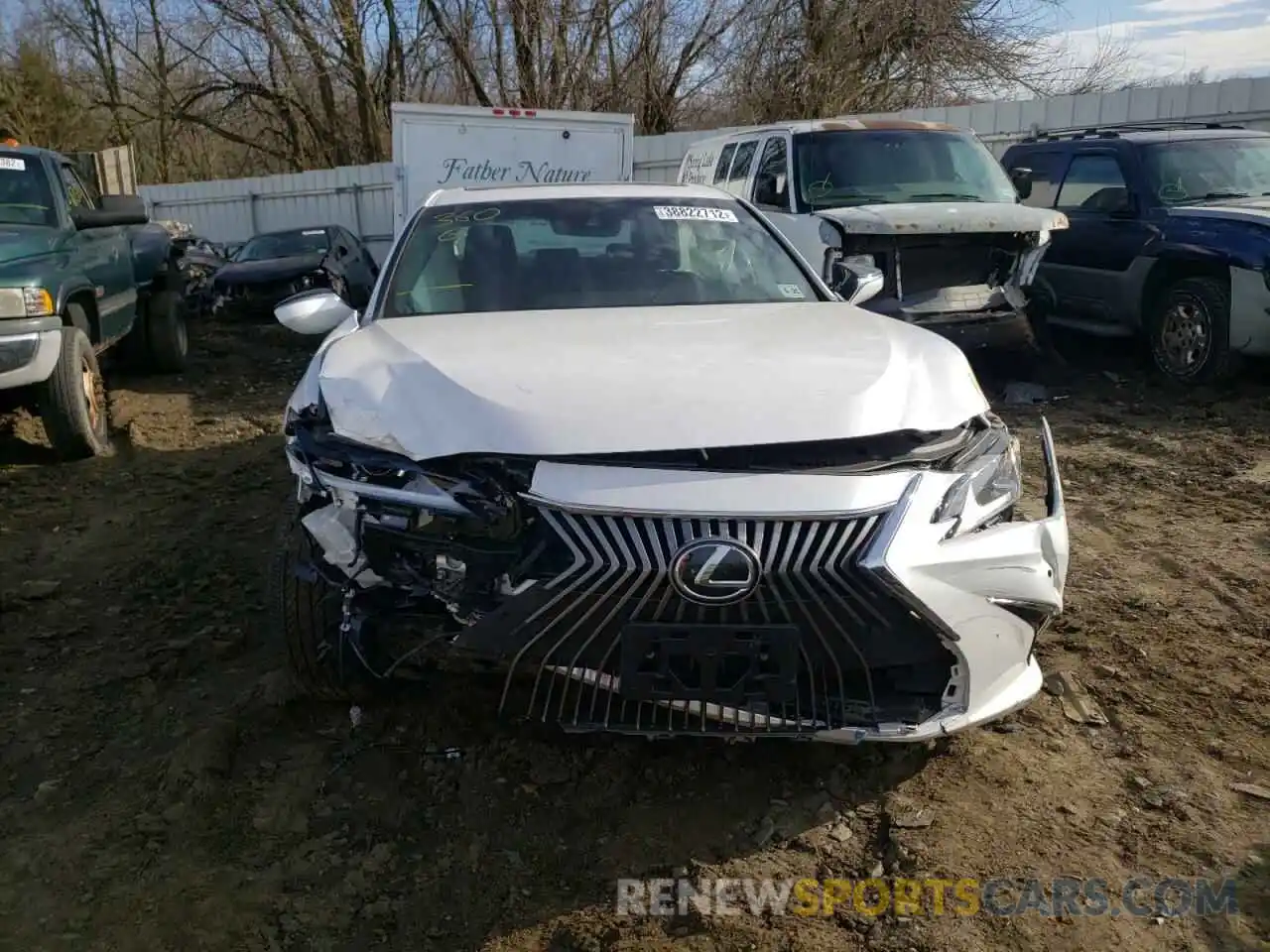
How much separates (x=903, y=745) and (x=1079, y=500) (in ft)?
9.44

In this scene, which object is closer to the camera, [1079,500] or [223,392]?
[1079,500]

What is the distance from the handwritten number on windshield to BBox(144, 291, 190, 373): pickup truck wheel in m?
5.75

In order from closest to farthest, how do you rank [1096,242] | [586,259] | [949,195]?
[586,259] → [949,195] → [1096,242]

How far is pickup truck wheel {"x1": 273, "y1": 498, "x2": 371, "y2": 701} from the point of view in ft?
9.64

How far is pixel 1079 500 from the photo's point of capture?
5.49 meters

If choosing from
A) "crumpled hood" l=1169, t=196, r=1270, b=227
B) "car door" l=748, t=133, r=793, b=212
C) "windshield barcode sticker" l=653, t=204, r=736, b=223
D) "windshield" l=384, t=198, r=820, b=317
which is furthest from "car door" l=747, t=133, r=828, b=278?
"windshield" l=384, t=198, r=820, b=317

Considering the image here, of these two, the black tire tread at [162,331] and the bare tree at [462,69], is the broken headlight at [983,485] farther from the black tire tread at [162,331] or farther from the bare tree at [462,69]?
the bare tree at [462,69]

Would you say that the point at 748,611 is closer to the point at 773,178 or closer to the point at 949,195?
the point at 949,195

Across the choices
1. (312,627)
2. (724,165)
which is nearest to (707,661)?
(312,627)

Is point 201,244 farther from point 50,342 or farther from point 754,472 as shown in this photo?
point 754,472

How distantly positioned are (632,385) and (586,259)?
153 centimetres

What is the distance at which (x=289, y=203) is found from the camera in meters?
19.9

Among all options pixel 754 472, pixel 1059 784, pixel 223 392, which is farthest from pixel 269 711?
pixel 223 392

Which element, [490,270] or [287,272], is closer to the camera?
[490,270]
